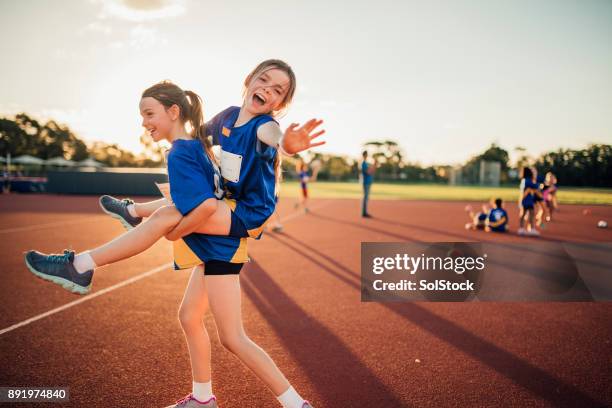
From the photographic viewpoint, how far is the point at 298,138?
6.21 ft

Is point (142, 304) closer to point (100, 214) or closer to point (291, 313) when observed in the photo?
point (291, 313)

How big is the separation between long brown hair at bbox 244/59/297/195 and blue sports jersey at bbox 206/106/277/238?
60 millimetres

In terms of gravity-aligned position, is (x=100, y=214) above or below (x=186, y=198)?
below

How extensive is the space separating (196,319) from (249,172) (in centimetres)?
93

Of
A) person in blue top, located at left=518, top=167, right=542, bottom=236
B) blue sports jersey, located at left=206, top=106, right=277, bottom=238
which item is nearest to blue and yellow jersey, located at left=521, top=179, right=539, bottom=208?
person in blue top, located at left=518, top=167, right=542, bottom=236

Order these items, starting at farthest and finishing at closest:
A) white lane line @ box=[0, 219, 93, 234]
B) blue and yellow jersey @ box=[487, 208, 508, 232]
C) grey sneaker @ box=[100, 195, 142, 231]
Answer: blue and yellow jersey @ box=[487, 208, 508, 232] < white lane line @ box=[0, 219, 93, 234] < grey sneaker @ box=[100, 195, 142, 231]

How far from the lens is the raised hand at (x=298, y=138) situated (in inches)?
74.6

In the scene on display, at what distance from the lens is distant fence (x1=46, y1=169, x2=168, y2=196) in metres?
25.2

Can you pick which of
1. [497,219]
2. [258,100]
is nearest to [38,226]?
[258,100]

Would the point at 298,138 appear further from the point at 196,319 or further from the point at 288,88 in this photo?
the point at 196,319

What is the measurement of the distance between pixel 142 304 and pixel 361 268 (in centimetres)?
344

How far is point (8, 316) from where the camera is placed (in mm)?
4098

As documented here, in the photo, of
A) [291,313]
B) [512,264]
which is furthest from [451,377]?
[512,264]

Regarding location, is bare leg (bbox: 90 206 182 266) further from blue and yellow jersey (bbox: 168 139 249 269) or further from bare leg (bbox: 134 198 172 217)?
bare leg (bbox: 134 198 172 217)
